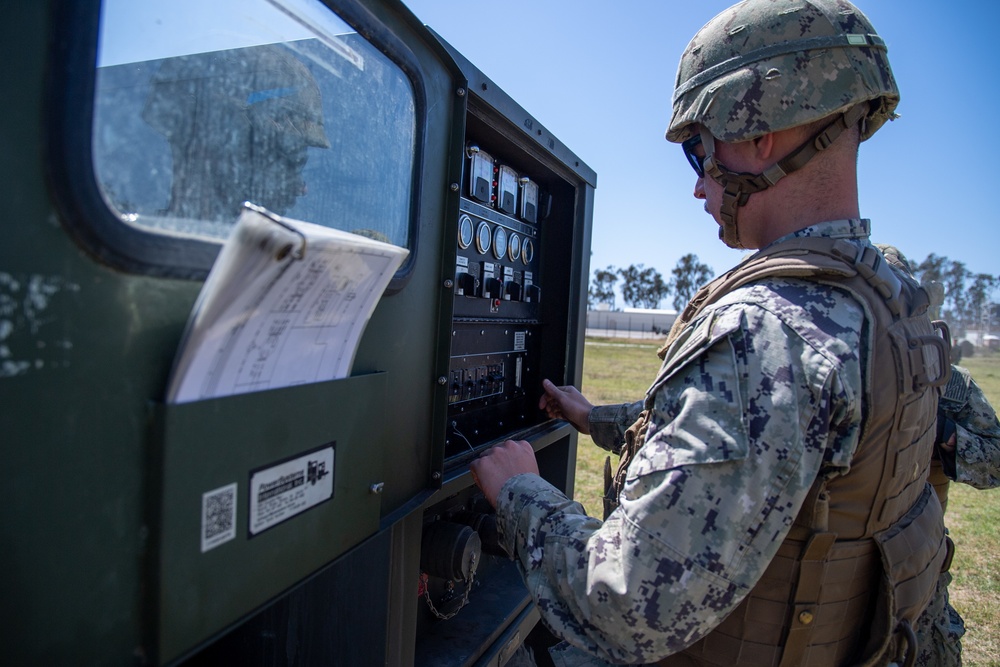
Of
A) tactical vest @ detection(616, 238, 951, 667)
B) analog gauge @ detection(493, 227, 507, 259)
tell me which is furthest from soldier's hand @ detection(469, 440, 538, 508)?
analog gauge @ detection(493, 227, 507, 259)

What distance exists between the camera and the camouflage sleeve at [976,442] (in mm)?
2576

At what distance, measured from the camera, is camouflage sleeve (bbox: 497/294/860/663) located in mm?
1050

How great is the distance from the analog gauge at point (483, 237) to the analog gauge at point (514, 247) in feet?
0.54

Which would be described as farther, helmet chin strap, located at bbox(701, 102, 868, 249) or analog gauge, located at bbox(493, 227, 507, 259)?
analog gauge, located at bbox(493, 227, 507, 259)

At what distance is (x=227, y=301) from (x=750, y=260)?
3.41 ft

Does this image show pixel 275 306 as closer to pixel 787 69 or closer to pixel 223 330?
pixel 223 330

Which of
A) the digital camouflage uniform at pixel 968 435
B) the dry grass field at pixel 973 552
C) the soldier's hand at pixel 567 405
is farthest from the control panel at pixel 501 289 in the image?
the dry grass field at pixel 973 552

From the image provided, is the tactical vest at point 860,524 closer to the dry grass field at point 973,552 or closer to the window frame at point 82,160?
the window frame at point 82,160

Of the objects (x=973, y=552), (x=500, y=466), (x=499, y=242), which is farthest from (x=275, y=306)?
(x=973, y=552)

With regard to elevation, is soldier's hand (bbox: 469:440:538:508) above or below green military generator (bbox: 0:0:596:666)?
below

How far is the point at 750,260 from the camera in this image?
4.25 feet

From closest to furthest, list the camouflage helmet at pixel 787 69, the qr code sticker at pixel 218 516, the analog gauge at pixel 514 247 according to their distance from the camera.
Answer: the qr code sticker at pixel 218 516 < the camouflage helmet at pixel 787 69 < the analog gauge at pixel 514 247

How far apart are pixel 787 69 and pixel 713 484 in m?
0.90

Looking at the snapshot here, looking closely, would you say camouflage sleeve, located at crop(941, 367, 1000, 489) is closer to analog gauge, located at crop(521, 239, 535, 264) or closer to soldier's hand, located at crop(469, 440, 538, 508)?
analog gauge, located at crop(521, 239, 535, 264)
